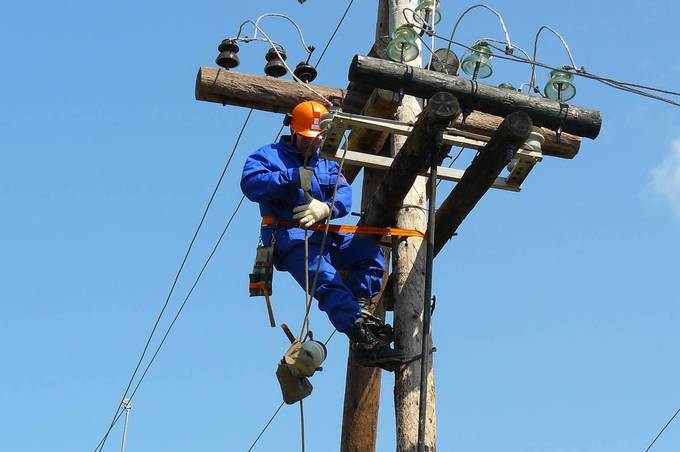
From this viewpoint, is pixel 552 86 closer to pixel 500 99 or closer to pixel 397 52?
pixel 500 99

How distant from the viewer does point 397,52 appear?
282 inches

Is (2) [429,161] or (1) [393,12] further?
(1) [393,12]

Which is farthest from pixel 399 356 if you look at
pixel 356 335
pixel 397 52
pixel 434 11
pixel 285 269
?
pixel 434 11

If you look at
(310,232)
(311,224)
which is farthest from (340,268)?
(311,224)

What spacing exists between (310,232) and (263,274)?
1.19ft

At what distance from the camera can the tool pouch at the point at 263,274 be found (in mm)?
7512

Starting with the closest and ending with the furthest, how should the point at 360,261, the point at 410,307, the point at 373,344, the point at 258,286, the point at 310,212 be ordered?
1. the point at 373,344
2. the point at 410,307
3. the point at 310,212
4. the point at 258,286
5. the point at 360,261

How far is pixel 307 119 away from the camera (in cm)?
782

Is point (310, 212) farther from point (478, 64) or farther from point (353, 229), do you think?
point (478, 64)

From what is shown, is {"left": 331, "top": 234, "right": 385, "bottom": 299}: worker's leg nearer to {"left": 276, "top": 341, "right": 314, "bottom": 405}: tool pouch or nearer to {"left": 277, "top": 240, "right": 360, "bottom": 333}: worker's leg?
{"left": 277, "top": 240, "right": 360, "bottom": 333}: worker's leg

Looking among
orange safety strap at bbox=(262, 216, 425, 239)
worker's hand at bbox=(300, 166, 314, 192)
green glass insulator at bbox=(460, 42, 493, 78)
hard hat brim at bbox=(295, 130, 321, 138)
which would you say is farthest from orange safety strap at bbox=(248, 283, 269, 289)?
green glass insulator at bbox=(460, 42, 493, 78)

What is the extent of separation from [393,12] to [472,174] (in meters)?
1.68

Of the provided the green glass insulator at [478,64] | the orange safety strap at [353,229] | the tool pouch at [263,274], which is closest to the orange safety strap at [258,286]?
the tool pouch at [263,274]

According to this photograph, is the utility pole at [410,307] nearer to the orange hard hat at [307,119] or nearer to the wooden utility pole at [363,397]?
the wooden utility pole at [363,397]
